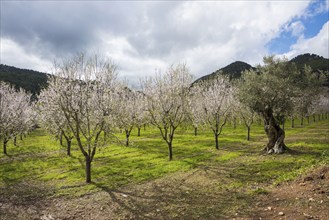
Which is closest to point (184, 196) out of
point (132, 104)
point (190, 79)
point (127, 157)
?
point (127, 157)

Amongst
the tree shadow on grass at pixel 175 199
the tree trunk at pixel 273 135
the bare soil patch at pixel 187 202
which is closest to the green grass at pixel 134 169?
the bare soil patch at pixel 187 202

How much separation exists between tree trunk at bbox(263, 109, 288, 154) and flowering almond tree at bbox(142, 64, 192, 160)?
11.3 metres

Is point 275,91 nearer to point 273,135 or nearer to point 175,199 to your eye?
point 273,135

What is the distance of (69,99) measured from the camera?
22.0 metres

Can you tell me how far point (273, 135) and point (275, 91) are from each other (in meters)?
5.86

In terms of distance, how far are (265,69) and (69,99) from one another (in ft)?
82.8

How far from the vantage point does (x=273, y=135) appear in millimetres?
32062

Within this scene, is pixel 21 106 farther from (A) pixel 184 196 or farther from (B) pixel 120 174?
(A) pixel 184 196

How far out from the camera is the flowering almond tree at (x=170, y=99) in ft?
108

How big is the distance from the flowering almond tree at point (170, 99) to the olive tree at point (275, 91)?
8.26 meters

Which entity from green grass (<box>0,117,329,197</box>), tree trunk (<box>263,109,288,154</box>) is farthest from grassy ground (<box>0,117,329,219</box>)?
tree trunk (<box>263,109,288,154</box>)

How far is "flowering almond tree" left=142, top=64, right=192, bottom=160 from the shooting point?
3300 cm

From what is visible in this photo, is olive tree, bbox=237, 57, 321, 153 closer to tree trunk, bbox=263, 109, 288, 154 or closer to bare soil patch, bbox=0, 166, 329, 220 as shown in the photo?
tree trunk, bbox=263, 109, 288, 154

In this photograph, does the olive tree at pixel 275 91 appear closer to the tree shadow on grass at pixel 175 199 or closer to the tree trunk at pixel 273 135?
the tree trunk at pixel 273 135
